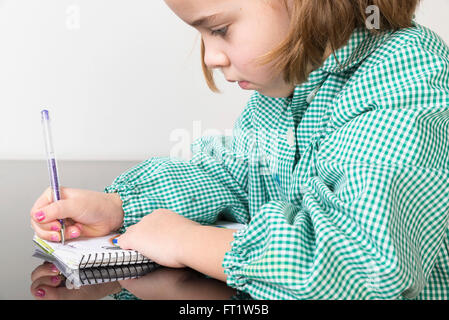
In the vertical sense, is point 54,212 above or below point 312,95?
below

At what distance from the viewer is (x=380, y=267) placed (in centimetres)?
51

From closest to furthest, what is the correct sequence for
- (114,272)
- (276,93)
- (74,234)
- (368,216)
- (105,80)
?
(368,216) → (114,272) → (74,234) → (276,93) → (105,80)

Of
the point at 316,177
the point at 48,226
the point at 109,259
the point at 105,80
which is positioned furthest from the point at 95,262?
the point at 105,80

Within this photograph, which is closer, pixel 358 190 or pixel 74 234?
pixel 358 190

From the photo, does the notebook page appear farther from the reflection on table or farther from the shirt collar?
the shirt collar

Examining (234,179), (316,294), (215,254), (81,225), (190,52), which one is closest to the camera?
(316,294)

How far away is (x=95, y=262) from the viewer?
2.07ft

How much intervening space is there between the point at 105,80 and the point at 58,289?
1108 millimetres

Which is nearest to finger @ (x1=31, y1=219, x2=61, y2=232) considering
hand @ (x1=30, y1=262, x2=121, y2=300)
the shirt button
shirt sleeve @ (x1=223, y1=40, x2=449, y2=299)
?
hand @ (x1=30, y1=262, x2=121, y2=300)

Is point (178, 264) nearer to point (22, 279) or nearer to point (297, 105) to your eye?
point (22, 279)

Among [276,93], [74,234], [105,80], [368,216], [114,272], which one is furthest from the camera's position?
[105,80]

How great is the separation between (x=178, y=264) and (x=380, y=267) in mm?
242

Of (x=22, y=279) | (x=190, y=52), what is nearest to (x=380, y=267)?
(x=22, y=279)

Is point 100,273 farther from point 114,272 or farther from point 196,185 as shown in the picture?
point 196,185
